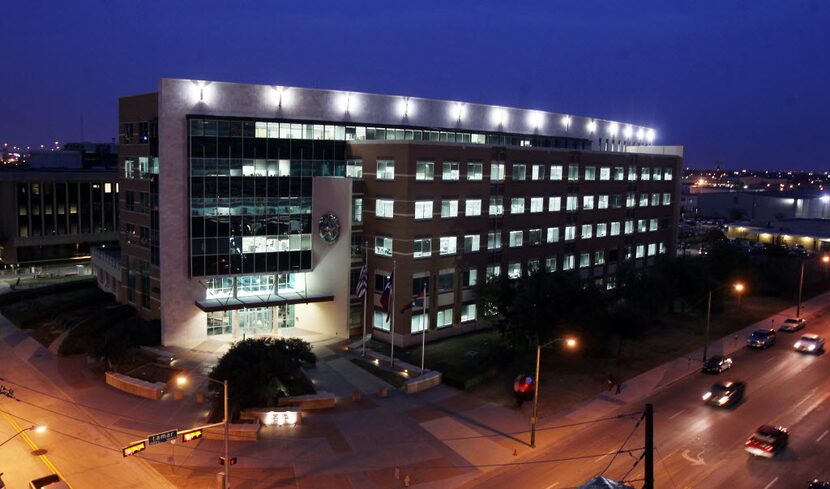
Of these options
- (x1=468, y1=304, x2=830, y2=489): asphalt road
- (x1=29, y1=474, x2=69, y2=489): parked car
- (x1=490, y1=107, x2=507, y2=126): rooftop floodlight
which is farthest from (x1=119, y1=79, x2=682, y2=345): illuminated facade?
(x1=29, y1=474, x2=69, y2=489): parked car

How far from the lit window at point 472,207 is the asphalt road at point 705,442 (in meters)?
23.7

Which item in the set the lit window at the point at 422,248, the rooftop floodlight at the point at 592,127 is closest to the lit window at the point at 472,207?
the lit window at the point at 422,248

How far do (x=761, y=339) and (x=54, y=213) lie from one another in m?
96.5

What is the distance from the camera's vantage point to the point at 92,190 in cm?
10275

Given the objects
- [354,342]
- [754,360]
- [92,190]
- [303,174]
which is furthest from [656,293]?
[92,190]

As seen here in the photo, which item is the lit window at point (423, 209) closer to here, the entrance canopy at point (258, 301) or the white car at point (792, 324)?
the entrance canopy at point (258, 301)

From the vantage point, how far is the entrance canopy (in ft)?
186

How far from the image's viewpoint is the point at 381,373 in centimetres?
4994

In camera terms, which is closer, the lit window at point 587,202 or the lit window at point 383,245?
the lit window at point 383,245

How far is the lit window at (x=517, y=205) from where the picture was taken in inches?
2638

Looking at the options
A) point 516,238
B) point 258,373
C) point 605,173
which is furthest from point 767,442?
point 605,173

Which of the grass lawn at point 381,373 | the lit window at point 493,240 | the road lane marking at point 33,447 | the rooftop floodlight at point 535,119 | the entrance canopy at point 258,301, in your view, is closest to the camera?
the road lane marking at point 33,447

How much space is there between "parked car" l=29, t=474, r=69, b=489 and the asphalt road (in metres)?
19.3

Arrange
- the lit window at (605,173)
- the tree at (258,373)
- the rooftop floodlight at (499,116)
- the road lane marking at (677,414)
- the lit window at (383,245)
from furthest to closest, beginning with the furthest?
the lit window at (605,173) < the rooftop floodlight at (499,116) < the lit window at (383,245) < the road lane marking at (677,414) < the tree at (258,373)
